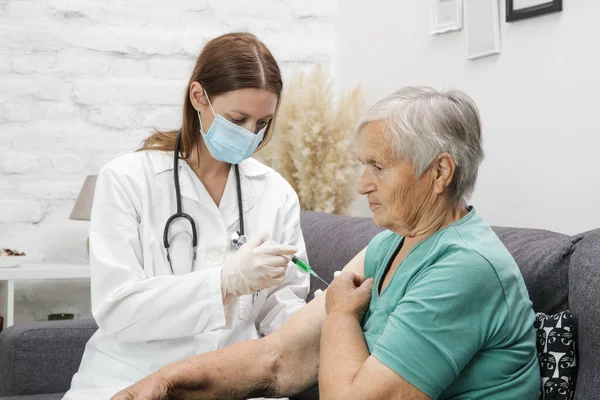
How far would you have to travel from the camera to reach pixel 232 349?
180cm

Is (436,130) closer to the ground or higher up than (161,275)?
higher up

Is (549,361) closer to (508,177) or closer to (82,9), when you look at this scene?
(508,177)

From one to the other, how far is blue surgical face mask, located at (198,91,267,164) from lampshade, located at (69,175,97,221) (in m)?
1.58

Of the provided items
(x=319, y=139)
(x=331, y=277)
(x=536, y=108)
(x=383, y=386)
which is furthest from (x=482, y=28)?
(x=383, y=386)

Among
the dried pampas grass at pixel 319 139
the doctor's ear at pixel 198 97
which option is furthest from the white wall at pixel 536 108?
the doctor's ear at pixel 198 97

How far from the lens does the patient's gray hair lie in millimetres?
1428

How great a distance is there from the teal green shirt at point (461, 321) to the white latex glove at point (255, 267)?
0.38 metres

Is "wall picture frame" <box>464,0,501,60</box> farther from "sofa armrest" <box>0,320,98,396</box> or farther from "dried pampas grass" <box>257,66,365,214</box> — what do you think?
"sofa armrest" <box>0,320,98,396</box>

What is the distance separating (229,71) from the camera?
1.97 m

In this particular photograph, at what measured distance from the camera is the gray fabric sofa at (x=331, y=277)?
1.45 metres

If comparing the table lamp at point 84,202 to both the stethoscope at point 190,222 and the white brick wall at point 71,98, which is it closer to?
the white brick wall at point 71,98

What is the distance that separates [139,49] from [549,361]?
2.86 meters

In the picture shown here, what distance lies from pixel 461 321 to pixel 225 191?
0.93 metres

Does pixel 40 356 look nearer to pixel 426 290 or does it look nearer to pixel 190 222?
pixel 190 222
